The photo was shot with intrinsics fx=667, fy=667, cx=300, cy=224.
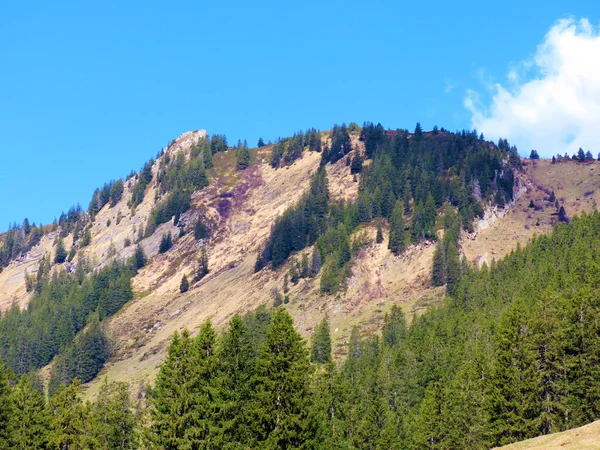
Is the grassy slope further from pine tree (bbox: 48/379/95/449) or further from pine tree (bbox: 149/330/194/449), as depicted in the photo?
pine tree (bbox: 48/379/95/449)

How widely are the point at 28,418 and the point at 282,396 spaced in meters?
29.8

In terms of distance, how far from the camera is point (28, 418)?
66750mm

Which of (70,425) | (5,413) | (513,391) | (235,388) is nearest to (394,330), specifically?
(513,391)

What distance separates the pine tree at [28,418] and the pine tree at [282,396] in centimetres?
2655

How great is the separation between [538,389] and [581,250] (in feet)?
223

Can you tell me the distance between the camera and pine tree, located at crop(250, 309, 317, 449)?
2041 inches

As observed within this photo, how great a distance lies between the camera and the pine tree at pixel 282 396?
51844 mm

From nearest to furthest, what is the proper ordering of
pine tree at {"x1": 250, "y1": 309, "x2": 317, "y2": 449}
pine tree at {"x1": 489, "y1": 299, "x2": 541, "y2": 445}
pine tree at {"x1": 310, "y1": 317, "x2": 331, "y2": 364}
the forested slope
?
pine tree at {"x1": 250, "y1": 309, "x2": 317, "y2": 449} < the forested slope < pine tree at {"x1": 489, "y1": 299, "x2": 541, "y2": 445} < pine tree at {"x1": 310, "y1": 317, "x2": 331, "y2": 364}

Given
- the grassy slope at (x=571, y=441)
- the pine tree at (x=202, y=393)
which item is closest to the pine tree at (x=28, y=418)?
the pine tree at (x=202, y=393)

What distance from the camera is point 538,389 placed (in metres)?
65.5

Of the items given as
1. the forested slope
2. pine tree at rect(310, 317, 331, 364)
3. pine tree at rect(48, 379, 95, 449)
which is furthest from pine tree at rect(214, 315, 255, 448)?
pine tree at rect(310, 317, 331, 364)

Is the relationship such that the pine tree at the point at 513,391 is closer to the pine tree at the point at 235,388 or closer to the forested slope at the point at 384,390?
the forested slope at the point at 384,390

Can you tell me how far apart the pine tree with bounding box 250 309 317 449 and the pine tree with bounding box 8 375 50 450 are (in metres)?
26.6

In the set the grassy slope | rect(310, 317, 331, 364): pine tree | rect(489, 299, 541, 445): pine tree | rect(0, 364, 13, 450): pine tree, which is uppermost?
rect(310, 317, 331, 364): pine tree
